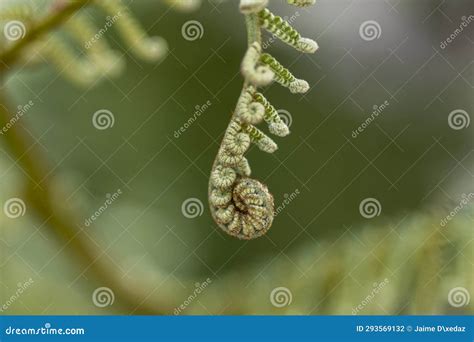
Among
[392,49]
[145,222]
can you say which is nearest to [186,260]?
[145,222]

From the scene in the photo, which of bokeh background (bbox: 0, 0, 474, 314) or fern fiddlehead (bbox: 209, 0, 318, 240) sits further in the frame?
bokeh background (bbox: 0, 0, 474, 314)

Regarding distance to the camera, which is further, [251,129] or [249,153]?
[249,153]

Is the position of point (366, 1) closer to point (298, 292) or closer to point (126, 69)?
point (126, 69)

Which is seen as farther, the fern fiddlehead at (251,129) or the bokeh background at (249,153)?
the bokeh background at (249,153)
